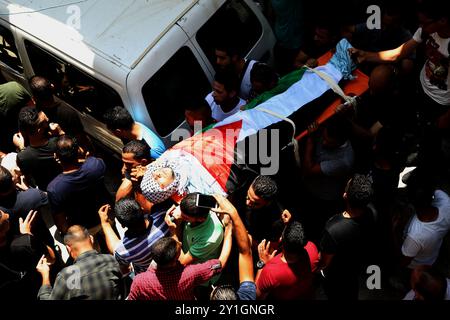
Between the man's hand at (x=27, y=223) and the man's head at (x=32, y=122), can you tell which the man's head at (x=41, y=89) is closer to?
the man's head at (x=32, y=122)

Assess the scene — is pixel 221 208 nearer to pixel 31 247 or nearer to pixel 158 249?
pixel 158 249

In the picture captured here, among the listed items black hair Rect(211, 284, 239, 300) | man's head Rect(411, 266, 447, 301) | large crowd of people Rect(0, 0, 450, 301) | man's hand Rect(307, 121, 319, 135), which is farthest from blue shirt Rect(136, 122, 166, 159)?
man's head Rect(411, 266, 447, 301)

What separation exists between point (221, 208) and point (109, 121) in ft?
4.65

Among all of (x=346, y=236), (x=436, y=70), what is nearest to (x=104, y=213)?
(x=346, y=236)

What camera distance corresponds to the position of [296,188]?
5066 millimetres

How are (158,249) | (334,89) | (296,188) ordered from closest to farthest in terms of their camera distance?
(158,249) < (334,89) < (296,188)

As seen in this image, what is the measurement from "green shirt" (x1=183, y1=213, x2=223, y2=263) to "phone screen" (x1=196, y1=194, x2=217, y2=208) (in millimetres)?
142

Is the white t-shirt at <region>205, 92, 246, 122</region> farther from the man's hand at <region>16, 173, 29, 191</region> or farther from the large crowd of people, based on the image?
the man's hand at <region>16, 173, 29, 191</region>

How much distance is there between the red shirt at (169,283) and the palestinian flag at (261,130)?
782mm

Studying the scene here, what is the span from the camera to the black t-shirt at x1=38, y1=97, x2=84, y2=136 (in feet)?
16.6

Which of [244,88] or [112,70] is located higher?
[112,70]

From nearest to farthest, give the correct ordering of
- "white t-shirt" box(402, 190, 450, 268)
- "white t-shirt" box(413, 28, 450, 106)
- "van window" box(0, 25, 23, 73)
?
"white t-shirt" box(402, 190, 450, 268), "white t-shirt" box(413, 28, 450, 106), "van window" box(0, 25, 23, 73)

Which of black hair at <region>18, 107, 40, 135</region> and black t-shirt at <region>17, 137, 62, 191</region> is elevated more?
black hair at <region>18, 107, 40, 135</region>

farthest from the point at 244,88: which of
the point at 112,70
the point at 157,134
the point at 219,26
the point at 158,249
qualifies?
the point at 158,249
